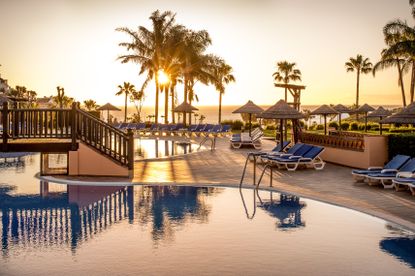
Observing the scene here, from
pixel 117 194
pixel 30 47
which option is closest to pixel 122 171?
pixel 117 194

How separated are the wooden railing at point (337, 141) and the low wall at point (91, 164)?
8.38m

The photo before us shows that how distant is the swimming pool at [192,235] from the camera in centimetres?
763

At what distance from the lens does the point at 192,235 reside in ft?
31.1

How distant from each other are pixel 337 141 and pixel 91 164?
31.9ft

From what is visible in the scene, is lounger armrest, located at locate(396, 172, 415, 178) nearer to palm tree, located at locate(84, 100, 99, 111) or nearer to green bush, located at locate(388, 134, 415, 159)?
green bush, located at locate(388, 134, 415, 159)

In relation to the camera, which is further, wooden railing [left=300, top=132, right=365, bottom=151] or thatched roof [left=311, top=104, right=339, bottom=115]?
thatched roof [left=311, top=104, right=339, bottom=115]

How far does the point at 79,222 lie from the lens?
10625 mm

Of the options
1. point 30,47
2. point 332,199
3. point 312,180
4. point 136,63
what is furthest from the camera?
point 136,63

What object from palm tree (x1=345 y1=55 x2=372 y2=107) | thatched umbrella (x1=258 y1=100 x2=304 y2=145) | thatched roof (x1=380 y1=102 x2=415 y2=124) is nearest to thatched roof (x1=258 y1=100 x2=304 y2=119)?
thatched umbrella (x1=258 y1=100 x2=304 y2=145)

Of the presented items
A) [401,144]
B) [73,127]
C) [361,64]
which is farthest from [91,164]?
[361,64]

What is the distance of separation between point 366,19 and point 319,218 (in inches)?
906

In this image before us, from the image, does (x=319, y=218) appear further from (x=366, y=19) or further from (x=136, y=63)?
(x=136, y=63)

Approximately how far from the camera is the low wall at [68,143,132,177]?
16.8 metres

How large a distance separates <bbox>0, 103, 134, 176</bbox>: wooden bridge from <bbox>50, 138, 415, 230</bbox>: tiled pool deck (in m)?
1.12
